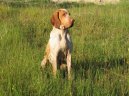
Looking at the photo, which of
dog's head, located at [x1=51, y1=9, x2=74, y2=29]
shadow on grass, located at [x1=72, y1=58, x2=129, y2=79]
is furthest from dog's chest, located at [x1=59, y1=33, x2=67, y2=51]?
shadow on grass, located at [x1=72, y1=58, x2=129, y2=79]

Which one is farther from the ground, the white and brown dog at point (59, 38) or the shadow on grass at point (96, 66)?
the white and brown dog at point (59, 38)

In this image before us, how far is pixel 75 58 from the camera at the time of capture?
633 centimetres

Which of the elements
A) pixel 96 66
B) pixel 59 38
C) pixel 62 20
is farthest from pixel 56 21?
pixel 96 66

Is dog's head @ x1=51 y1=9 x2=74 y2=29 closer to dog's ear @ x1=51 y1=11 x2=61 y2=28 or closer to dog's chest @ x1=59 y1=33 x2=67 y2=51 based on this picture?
dog's ear @ x1=51 y1=11 x2=61 y2=28

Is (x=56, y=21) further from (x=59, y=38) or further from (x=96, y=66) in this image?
(x=96, y=66)

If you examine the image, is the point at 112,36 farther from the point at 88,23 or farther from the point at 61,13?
the point at 61,13

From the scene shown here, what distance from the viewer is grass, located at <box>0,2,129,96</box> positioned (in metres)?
4.49

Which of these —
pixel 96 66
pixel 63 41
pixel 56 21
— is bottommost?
pixel 96 66

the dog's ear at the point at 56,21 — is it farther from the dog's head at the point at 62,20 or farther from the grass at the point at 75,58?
the grass at the point at 75,58

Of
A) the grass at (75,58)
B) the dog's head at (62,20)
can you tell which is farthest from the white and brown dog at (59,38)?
the grass at (75,58)

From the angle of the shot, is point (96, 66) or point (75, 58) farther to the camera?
point (75, 58)

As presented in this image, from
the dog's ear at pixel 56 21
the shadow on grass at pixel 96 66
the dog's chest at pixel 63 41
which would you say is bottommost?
the shadow on grass at pixel 96 66

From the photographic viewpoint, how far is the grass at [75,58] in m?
4.49

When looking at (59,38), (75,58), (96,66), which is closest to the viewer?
(59,38)
